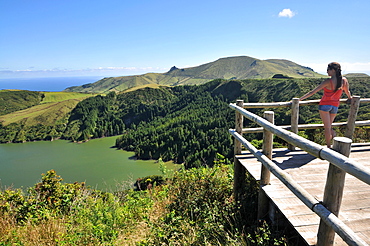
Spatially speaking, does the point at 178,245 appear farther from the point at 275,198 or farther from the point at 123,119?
the point at 123,119

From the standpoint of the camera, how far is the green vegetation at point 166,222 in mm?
3086

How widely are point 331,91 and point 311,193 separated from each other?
2.24m

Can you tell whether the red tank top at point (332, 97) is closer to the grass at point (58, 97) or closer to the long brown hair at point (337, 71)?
the long brown hair at point (337, 71)

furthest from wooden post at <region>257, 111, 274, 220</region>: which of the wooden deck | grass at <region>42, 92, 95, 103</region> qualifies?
grass at <region>42, 92, 95, 103</region>

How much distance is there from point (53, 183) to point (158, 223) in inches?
173

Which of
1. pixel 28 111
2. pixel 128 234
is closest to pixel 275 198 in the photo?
pixel 128 234

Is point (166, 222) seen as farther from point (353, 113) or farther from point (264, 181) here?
point (353, 113)

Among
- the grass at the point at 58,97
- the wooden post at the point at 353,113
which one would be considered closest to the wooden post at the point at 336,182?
the wooden post at the point at 353,113

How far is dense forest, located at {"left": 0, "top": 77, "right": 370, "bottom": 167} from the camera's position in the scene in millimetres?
77438

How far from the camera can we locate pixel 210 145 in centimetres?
7475

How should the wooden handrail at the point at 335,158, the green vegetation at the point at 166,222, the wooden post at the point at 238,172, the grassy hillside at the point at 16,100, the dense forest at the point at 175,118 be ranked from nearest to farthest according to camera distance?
1. the wooden handrail at the point at 335,158
2. the green vegetation at the point at 166,222
3. the wooden post at the point at 238,172
4. the dense forest at the point at 175,118
5. the grassy hillside at the point at 16,100

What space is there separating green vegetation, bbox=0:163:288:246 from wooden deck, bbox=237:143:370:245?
0.32 metres

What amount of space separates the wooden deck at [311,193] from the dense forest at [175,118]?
177 feet

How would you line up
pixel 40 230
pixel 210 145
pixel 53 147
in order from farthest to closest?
pixel 53 147 < pixel 210 145 < pixel 40 230
